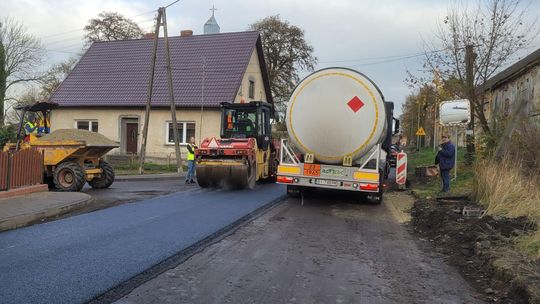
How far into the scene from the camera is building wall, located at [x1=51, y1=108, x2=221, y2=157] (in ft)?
90.8

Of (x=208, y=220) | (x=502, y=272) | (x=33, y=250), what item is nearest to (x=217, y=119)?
(x=208, y=220)

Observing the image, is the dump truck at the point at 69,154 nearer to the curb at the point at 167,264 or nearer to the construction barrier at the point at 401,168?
the curb at the point at 167,264

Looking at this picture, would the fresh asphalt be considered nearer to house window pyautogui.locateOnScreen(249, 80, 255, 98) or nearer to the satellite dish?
the satellite dish

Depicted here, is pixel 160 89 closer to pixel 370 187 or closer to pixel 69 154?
pixel 69 154

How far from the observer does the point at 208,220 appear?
8922mm

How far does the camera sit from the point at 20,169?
1145 centimetres

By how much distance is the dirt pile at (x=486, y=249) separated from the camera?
498 cm

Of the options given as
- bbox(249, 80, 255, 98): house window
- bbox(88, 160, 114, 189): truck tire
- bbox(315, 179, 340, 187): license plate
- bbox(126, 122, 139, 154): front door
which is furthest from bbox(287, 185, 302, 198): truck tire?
bbox(249, 80, 255, 98): house window

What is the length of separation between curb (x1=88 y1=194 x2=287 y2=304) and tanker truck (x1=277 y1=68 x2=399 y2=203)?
8.67ft

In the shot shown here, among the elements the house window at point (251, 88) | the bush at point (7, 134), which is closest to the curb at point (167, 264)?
the bush at point (7, 134)

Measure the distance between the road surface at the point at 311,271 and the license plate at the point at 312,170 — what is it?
8.14 ft

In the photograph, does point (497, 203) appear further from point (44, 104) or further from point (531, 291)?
point (44, 104)

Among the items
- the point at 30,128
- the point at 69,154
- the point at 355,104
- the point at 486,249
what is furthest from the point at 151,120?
the point at 486,249

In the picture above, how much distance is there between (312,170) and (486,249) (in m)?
5.38
